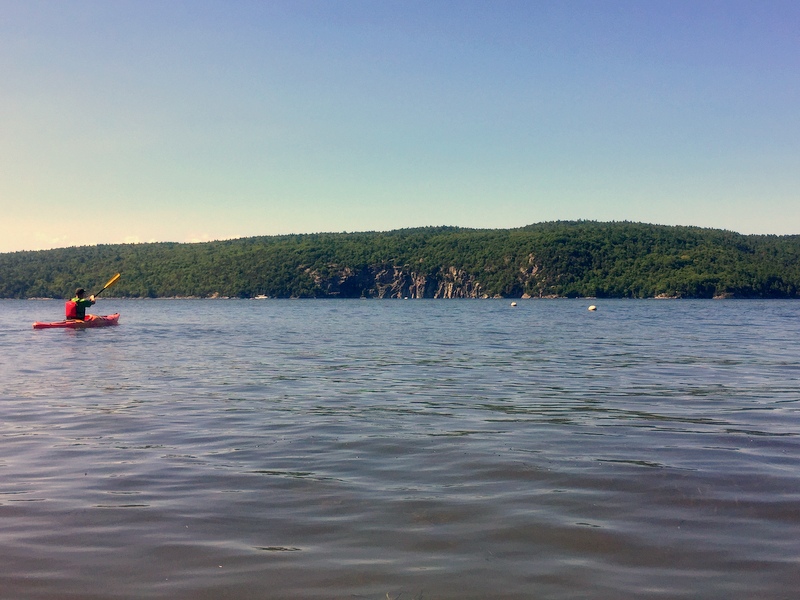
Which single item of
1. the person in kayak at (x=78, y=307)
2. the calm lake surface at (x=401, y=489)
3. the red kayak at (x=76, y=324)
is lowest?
the calm lake surface at (x=401, y=489)

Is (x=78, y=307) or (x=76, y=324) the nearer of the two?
(x=78, y=307)

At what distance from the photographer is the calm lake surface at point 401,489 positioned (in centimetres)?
539

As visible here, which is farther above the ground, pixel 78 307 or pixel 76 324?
pixel 78 307

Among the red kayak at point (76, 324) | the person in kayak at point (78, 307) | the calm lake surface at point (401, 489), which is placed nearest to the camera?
the calm lake surface at point (401, 489)

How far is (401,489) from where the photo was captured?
7.70 m

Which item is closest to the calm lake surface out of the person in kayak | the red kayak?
the person in kayak

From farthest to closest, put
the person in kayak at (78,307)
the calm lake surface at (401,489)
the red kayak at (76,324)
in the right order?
the red kayak at (76,324) < the person in kayak at (78,307) < the calm lake surface at (401,489)

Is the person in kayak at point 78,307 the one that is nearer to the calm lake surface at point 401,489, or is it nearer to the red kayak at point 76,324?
the red kayak at point 76,324

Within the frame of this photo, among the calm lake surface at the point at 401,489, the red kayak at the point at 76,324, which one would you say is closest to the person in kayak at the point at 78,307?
the red kayak at the point at 76,324

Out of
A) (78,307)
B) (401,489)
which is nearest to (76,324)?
(78,307)

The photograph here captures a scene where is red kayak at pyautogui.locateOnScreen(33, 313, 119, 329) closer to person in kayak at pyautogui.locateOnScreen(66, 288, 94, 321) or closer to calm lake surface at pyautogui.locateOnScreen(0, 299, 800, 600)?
person in kayak at pyautogui.locateOnScreen(66, 288, 94, 321)

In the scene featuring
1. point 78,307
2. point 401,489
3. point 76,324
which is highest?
point 78,307

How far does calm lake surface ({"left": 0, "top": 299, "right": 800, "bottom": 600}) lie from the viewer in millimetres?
5391

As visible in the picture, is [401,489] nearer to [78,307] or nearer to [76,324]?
[78,307]
